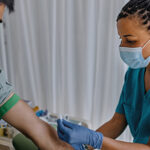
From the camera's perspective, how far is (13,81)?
258cm

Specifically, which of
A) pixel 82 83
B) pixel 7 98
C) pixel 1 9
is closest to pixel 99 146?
pixel 7 98

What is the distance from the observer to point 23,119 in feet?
3.08

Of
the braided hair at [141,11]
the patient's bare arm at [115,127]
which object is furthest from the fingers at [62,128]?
the braided hair at [141,11]

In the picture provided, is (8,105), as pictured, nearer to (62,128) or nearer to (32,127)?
(32,127)

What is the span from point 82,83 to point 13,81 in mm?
1025

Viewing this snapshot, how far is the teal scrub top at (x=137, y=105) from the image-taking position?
101 centimetres

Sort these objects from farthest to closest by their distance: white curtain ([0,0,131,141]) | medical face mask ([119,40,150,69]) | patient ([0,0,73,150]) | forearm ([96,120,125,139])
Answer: white curtain ([0,0,131,141]) < forearm ([96,120,125,139]) < medical face mask ([119,40,150,69]) < patient ([0,0,73,150])

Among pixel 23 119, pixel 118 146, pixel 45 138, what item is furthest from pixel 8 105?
pixel 118 146

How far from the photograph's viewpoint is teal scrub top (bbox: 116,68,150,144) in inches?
A: 39.8

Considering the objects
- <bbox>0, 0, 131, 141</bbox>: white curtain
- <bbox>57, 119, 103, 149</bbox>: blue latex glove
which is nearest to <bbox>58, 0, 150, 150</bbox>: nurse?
<bbox>57, 119, 103, 149</bbox>: blue latex glove

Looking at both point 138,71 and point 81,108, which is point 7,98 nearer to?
point 138,71

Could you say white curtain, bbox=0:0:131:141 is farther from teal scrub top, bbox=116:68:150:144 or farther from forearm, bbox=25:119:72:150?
forearm, bbox=25:119:72:150

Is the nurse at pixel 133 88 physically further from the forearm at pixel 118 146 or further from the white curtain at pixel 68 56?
the white curtain at pixel 68 56

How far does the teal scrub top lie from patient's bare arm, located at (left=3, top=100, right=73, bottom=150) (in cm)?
39
